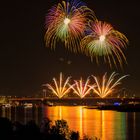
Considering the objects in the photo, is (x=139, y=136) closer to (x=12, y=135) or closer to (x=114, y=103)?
(x=12, y=135)

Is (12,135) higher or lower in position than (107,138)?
higher

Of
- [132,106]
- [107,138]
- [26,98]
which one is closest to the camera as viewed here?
[107,138]

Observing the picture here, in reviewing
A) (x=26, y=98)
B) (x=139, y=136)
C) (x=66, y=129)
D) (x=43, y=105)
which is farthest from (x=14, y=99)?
(x=66, y=129)

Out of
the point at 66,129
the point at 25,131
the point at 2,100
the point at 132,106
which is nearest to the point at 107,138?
the point at 66,129

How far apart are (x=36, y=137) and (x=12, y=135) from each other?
73 centimetres

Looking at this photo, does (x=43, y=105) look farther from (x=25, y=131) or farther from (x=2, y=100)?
(x=25, y=131)

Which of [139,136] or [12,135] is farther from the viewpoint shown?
[139,136]

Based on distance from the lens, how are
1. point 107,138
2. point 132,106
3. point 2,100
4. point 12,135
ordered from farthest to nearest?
point 2,100 → point 132,106 → point 107,138 → point 12,135

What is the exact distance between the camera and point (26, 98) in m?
146

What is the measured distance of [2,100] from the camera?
6403 inches

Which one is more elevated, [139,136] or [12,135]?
[12,135]

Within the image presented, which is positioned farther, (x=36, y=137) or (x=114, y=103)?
(x=114, y=103)

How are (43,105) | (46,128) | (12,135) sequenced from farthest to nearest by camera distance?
1. (43,105)
2. (46,128)
3. (12,135)

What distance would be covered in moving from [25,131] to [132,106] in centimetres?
12352
